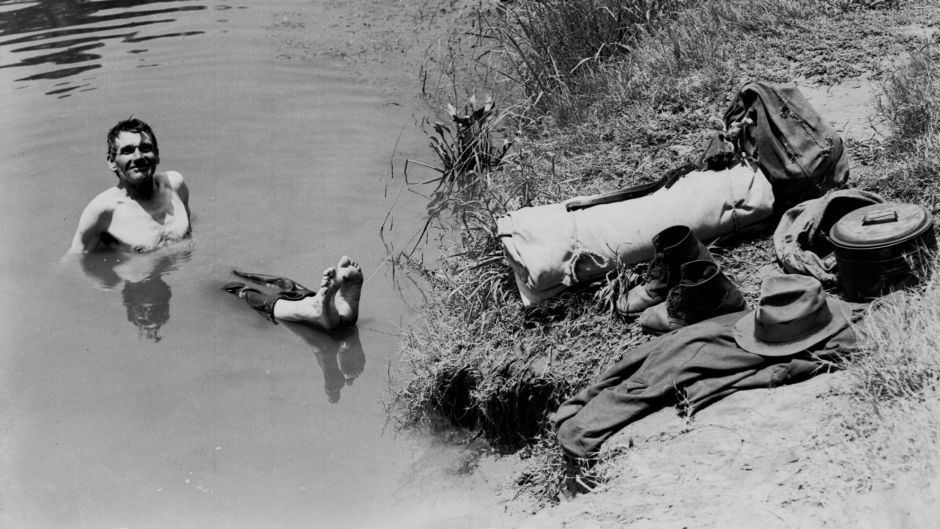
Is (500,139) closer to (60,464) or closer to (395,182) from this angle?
(395,182)

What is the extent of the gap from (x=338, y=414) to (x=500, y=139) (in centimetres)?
315

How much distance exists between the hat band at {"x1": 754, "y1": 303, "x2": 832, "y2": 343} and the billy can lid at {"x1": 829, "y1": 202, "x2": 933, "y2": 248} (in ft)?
1.19

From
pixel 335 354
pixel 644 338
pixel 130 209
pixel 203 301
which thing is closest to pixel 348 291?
pixel 335 354

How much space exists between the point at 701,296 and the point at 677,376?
461 millimetres

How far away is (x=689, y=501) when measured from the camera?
3732 mm

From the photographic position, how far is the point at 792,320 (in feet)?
14.2

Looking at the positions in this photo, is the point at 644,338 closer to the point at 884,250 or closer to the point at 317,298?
the point at 884,250

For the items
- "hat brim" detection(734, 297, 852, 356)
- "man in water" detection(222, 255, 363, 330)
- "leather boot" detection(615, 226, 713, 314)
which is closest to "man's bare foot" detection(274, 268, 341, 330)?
"man in water" detection(222, 255, 363, 330)

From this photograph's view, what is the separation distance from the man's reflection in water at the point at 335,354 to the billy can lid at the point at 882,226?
2780 mm

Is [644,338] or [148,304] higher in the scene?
[644,338]

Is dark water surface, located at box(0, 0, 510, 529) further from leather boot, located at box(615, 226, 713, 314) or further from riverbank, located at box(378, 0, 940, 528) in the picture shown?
leather boot, located at box(615, 226, 713, 314)

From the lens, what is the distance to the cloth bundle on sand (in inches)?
211

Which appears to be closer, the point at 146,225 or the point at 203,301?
the point at 203,301

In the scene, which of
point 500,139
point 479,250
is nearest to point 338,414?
point 479,250
